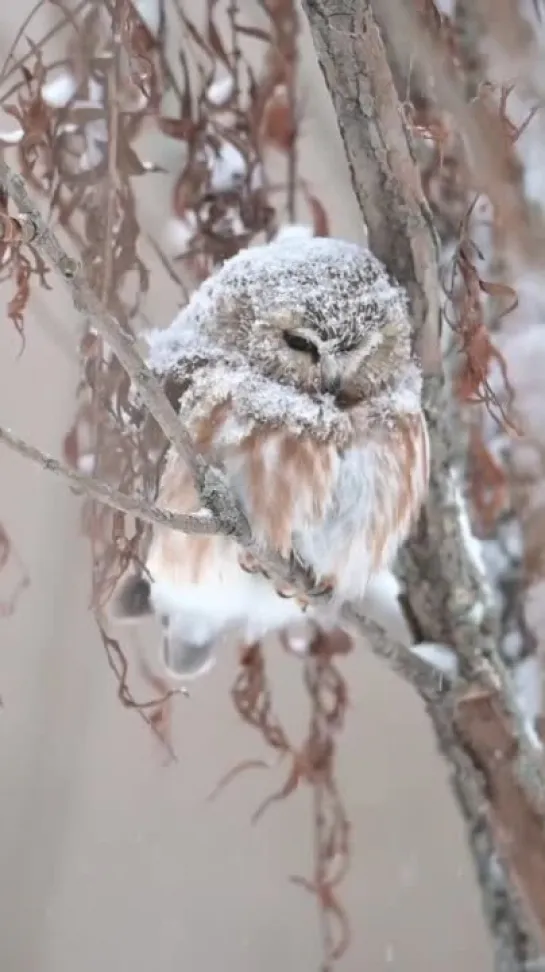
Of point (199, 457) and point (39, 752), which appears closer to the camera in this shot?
point (199, 457)

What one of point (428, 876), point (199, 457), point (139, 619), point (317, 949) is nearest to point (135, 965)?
point (317, 949)

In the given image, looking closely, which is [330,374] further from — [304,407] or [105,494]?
[105,494]

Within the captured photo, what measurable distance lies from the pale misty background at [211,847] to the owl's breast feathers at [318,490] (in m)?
0.70

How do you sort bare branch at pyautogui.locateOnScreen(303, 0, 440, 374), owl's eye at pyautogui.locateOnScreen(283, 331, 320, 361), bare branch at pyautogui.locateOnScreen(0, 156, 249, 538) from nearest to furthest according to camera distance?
bare branch at pyautogui.locateOnScreen(0, 156, 249, 538) < bare branch at pyautogui.locateOnScreen(303, 0, 440, 374) < owl's eye at pyautogui.locateOnScreen(283, 331, 320, 361)

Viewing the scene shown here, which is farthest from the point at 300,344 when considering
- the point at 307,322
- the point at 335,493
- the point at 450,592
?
the point at 450,592

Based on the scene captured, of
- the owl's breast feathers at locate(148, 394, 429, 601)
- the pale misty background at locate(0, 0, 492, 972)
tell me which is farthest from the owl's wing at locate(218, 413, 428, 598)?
the pale misty background at locate(0, 0, 492, 972)

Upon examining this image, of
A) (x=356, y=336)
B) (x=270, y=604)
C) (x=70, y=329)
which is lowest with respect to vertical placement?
(x=270, y=604)

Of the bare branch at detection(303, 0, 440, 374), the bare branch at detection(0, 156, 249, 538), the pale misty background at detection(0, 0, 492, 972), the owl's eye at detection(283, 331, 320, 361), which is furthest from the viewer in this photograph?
the pale misty background at detection(0, 0, 492, 972)

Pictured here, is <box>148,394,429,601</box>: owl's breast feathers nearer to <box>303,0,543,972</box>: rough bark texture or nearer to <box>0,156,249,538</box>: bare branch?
<box>303,0,543,972</box>: rough bark texture

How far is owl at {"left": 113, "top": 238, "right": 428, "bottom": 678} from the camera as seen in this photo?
35.2 inches

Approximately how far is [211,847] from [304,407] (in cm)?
100

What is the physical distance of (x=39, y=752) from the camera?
160 cm

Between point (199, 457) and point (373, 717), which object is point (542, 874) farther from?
point (373, 717)

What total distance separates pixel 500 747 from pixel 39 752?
0.84 meters
